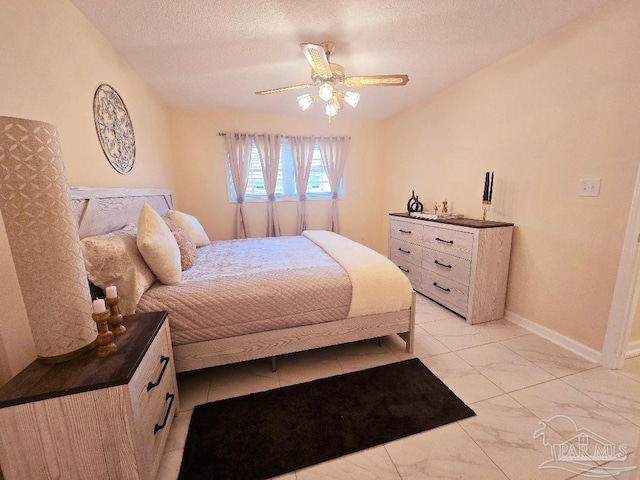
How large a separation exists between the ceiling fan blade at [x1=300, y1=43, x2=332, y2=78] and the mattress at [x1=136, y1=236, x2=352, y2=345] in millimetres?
1393

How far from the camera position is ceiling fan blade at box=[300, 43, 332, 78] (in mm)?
1616

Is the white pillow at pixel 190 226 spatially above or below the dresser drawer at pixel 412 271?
above

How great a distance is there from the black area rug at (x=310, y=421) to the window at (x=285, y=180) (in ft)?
9.77

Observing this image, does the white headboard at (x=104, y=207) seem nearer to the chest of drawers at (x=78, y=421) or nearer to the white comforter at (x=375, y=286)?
the chest of drawers at (x=78, y=421)

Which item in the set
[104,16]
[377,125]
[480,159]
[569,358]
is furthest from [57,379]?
[377,125]

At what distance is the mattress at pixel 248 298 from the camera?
1447mm

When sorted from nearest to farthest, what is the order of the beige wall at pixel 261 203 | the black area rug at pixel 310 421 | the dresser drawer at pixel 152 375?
the dresser drawer at pixel 152 375
the black area rug at pixel 310 421
the beige wall at pixel 261 203

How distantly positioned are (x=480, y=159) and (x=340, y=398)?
2.51 meters

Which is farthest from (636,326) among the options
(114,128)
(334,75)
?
(114,128)

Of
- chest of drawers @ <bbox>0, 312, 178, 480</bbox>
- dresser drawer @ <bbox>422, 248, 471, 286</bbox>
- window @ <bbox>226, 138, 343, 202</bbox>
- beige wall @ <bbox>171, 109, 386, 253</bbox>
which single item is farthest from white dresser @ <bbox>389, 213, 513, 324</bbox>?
chest of drawers @ <bbox>0, 312, 178, 480</bbox>

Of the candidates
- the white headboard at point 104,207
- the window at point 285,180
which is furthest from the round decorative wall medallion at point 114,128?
the window at point 285,180

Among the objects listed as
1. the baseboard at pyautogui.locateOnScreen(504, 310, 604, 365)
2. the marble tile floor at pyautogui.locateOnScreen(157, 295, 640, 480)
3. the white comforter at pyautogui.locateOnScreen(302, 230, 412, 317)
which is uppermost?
the white comforter at pyautogui.locateOnScreen(302, 230, 412, 317)

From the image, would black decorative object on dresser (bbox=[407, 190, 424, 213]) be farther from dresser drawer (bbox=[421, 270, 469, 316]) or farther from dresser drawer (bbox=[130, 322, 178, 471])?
dresser drawer (bbox=[130, 322, 178, 471])

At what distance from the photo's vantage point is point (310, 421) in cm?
137
